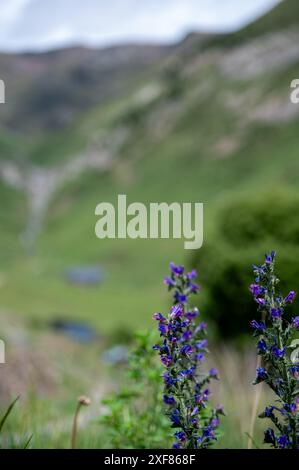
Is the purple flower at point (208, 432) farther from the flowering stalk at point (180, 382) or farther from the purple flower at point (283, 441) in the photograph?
the purple flower at point (283, 441)

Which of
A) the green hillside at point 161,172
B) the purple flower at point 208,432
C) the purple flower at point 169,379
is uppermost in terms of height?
the green hillside at point 161,172

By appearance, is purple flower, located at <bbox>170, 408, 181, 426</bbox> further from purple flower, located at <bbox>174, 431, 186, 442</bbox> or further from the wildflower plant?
the wildflower plant

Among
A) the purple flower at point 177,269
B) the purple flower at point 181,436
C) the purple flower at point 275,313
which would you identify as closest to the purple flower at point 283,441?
the purple flower at point 181,436

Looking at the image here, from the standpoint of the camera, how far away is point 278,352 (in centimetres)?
327

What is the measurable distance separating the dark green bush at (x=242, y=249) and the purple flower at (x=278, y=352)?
1586cm

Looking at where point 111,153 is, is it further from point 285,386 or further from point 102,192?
point 285,386

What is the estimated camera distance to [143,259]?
9081cm

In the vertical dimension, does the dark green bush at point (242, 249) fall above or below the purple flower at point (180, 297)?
above

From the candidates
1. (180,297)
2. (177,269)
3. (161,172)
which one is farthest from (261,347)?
(161,172)

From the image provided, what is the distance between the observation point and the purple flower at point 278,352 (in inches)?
128

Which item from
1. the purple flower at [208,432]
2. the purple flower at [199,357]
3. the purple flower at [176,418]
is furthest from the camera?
the purple flower at [199,357]
